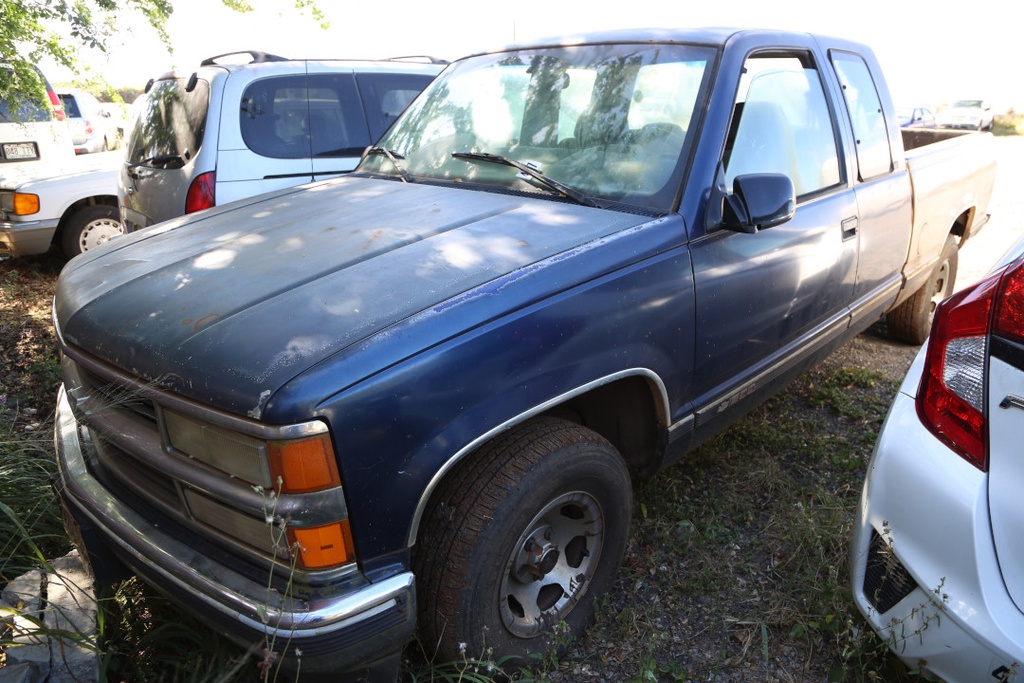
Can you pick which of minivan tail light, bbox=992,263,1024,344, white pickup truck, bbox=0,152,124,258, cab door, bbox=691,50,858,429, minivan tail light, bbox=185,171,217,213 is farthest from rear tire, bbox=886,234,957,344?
white pickup truck, bbox=0,152,124,258

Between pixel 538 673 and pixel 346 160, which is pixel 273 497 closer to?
pixel 538 673

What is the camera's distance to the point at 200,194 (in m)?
4.89

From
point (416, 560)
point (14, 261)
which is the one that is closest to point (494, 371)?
point (416, 560)

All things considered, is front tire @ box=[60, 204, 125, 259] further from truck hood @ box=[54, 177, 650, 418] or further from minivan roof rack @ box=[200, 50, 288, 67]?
truck hood @ box=[54, 177, 650, 418]

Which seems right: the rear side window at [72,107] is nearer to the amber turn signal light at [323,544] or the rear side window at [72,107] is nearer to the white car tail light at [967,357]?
the amber turn signal light at [323,544]

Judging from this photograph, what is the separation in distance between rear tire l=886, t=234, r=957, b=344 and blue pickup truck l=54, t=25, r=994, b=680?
1.62 m

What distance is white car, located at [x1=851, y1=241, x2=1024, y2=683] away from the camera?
169cm

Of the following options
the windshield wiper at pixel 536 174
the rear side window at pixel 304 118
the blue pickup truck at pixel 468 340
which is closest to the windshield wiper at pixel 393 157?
the blue pickup truck at pixel 468 340

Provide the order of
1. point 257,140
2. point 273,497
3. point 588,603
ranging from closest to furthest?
point 273,497 < point 588,603 < point 257,140

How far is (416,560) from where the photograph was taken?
6.70 feet

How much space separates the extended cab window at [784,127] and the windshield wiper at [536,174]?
1.90ft

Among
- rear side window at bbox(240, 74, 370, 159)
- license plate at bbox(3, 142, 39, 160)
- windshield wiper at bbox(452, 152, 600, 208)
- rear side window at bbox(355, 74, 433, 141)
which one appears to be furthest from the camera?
license plate at bbox(3, 142, 39, 160)

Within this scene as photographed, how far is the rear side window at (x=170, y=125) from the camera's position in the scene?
5.06m

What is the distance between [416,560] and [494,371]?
0.58m
